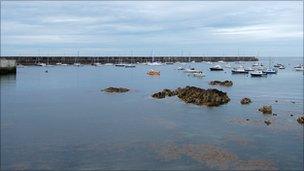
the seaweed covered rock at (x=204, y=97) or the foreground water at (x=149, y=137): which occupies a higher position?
the seaweed covered rock at (x=204, y=97)

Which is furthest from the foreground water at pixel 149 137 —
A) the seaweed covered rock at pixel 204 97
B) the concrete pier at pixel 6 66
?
the concrete pier at pixel 6 66

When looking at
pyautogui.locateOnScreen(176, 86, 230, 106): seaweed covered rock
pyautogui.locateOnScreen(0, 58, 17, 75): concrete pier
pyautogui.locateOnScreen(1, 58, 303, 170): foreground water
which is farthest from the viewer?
pyautogui.locateOnScreen(0, 58, 17, 75): concrete pier

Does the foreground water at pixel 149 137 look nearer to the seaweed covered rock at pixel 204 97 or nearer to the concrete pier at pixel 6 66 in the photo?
the seaweed covered rock at pixel 204 97

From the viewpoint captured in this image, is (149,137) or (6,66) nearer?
(149,137)

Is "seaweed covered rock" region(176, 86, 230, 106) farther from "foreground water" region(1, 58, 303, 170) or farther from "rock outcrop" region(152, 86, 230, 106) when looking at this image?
"foreground water" region(1, 58, 303, 170)

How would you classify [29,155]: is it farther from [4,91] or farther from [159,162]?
[4,91]

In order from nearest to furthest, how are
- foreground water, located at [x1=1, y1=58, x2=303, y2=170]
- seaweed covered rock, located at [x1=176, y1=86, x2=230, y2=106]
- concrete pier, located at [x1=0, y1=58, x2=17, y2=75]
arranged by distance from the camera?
foreground water, located at [x1=1, y1=58, x2=303, y2=170] → seaweed covered rock, located at [x1=176, y1=86, x2=230, y2=106] → concrete pier, located at [x1=0, y1=58, x2=17, y2=75]

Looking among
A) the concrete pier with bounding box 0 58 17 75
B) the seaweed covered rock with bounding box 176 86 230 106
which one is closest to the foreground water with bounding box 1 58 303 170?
the seaweed covered rock with bounding box 176 86 230 106

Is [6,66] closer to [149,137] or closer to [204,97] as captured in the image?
[204,97]

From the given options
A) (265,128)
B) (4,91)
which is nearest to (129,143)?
(265,128)

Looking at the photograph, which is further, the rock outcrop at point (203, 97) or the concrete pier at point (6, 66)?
the concrete pier at point (6, 66)

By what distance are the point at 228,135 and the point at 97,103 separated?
22967 mm

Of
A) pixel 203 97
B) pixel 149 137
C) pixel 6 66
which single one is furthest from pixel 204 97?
pixel 6 66

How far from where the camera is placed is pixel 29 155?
2353 centimetres
